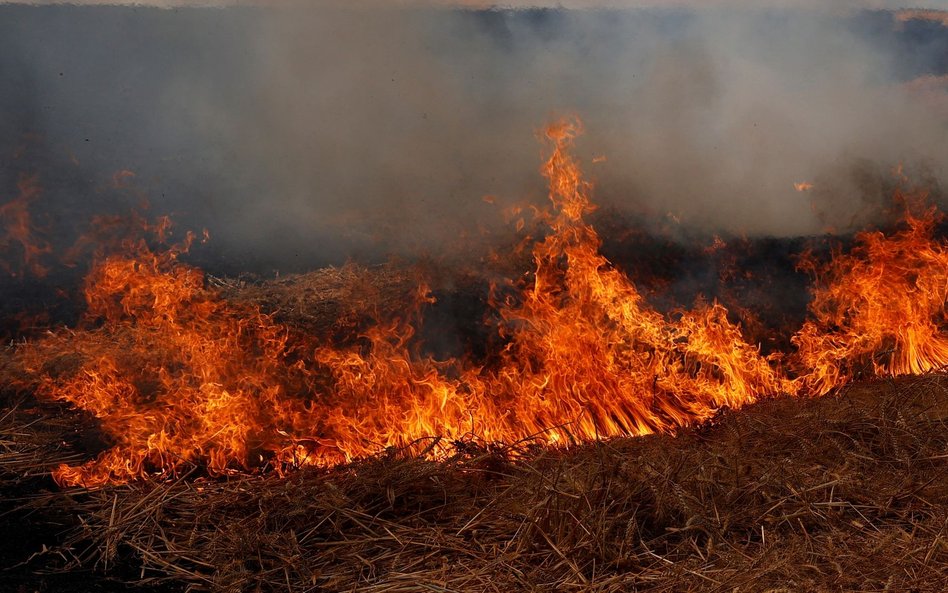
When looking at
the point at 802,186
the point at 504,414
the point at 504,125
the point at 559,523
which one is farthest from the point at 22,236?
the point at 802,186

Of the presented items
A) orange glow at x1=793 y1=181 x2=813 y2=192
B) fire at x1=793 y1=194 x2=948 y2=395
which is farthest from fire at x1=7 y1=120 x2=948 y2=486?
orange glow at x1=793 y1=181 x2=813 y2=192

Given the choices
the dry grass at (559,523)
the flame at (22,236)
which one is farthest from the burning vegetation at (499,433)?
the flame at (22,236)

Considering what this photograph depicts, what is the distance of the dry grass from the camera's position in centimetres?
252

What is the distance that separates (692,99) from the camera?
7.57 meters

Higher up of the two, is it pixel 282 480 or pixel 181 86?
pixel 181 86

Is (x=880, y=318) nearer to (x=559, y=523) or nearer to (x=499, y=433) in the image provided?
(x=499, y=433)

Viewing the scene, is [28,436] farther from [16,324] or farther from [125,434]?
[16,324]

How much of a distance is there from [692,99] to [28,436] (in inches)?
258

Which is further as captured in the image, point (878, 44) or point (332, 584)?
point (878, 44)

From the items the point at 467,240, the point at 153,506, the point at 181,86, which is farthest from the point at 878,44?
the point at 153,506

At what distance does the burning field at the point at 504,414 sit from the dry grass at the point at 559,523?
0.04 feet

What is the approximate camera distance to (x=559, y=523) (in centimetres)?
276

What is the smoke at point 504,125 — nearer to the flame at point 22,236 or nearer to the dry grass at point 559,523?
the flame at point 22,236

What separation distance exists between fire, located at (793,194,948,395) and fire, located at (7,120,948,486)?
0.01 meters
